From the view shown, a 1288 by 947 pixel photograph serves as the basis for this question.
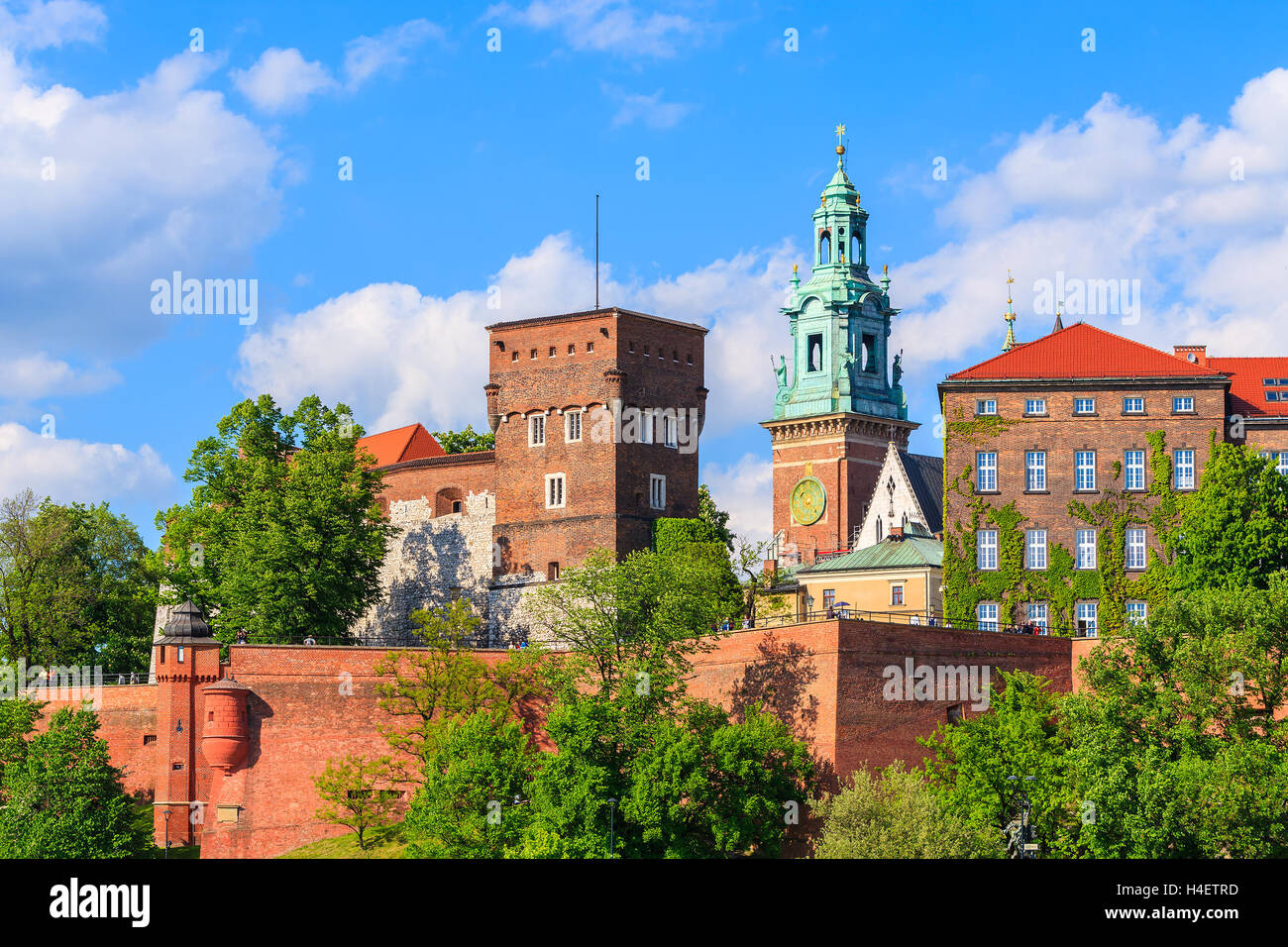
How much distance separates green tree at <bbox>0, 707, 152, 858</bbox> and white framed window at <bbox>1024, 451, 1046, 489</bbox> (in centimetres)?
2996

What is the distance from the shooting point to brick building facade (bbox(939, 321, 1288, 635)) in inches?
2562

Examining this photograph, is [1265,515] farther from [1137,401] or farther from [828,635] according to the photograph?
[828,635]

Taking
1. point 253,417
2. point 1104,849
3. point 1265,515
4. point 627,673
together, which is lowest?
point 1104,849

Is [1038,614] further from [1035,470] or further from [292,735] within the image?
[292,735]

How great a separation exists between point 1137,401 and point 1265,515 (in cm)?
591

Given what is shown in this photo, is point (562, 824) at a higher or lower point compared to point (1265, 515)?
lower

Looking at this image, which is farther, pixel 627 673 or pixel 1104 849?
pixel 627 673

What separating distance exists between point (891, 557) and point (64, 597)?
3501 centimetres

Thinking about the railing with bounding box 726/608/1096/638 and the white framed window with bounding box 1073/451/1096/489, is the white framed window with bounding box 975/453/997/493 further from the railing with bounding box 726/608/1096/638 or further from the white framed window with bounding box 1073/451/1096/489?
the railing with bounding box 726/608/1096/638

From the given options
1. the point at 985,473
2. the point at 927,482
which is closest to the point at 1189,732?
the point at 985,473

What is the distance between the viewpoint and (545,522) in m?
78.9

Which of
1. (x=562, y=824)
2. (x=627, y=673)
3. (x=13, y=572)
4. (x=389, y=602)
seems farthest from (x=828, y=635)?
(x=13, y=572)
